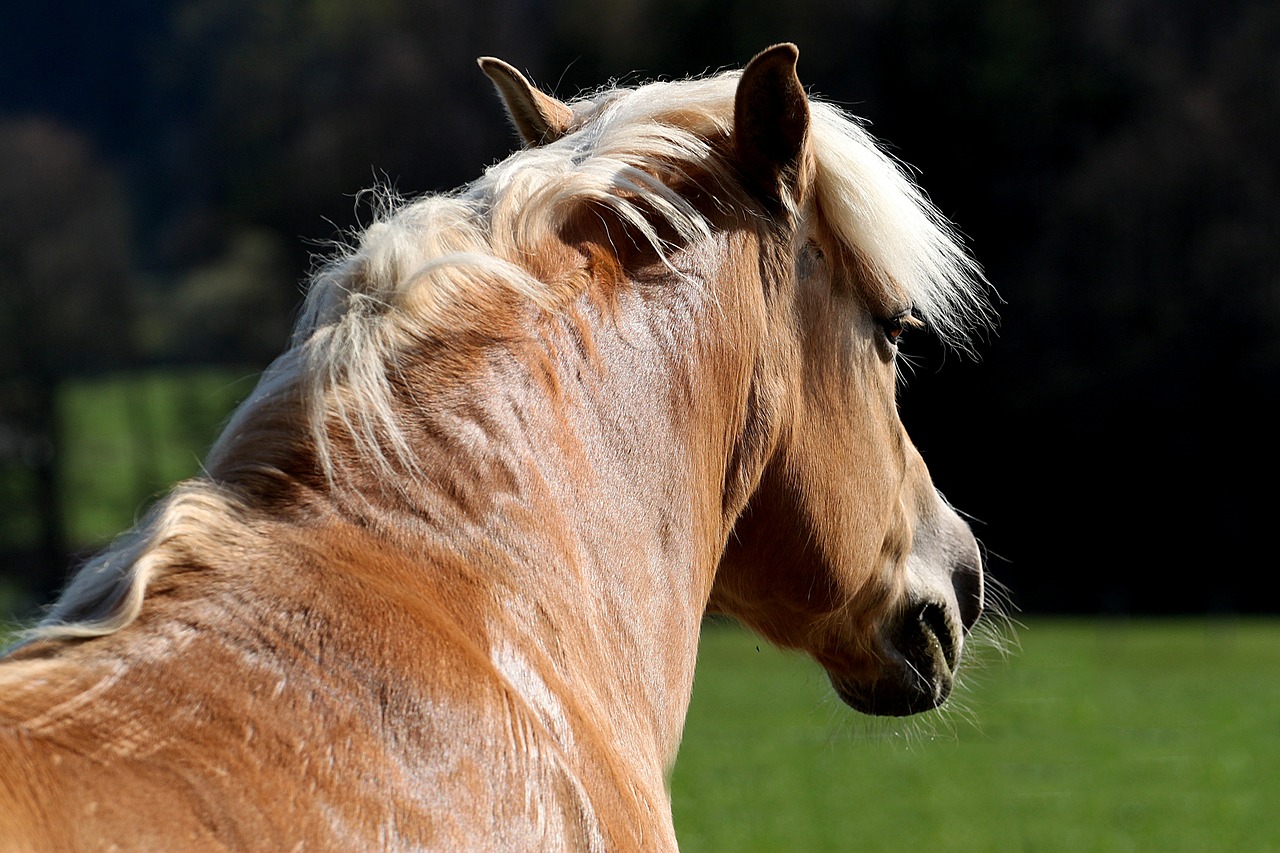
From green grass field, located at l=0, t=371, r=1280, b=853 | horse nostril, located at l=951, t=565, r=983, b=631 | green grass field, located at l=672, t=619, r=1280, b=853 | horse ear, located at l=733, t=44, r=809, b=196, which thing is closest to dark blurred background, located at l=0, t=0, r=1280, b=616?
green grass field, located at l=0, t=371, r=1280, b=853

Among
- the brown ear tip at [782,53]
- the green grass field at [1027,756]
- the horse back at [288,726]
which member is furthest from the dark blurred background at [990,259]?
the horse back at [288,726]

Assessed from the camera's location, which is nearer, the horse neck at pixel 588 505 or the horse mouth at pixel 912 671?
the horse neck at pixel 588 505

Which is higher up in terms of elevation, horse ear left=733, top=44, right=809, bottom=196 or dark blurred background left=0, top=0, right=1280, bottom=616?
horse ear left=733, top=44, right=809, bottom=196

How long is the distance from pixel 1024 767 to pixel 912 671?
46.6ft

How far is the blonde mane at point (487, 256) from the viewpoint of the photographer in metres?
1.72

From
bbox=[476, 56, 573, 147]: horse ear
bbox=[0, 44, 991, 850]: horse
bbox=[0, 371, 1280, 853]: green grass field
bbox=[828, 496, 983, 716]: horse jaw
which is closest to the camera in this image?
bbox=[0, 44, 991, 850]: horse

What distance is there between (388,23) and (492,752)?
205 ft

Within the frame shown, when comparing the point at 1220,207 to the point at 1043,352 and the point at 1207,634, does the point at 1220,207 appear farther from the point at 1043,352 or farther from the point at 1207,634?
the point at 1207,634

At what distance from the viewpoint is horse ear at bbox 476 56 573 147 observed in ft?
8.63

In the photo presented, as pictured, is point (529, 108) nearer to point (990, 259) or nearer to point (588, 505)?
point (588, 505)

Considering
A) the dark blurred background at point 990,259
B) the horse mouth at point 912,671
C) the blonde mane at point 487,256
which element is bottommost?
the dark blurred background at point 990,259

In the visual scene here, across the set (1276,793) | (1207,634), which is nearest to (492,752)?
(1276,793)

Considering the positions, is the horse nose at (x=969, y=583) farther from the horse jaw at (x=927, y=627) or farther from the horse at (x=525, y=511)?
the horse at (x=525, y=511)

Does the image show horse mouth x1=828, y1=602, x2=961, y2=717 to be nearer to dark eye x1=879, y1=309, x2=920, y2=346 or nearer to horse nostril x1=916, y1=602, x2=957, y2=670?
horse nostril x1=916, y1=602, x2=957, y2=670
